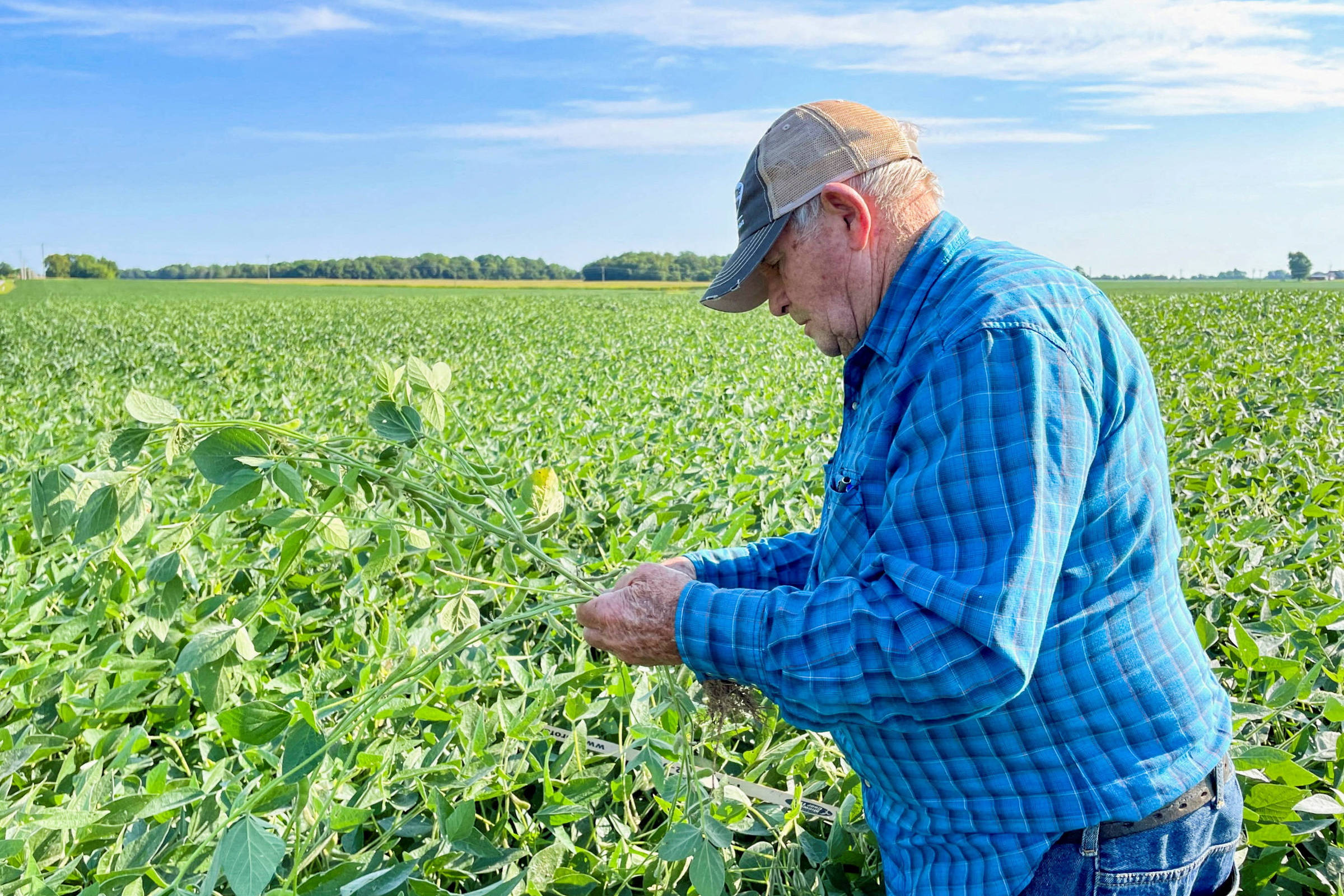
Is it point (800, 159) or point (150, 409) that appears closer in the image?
point (800, 159)

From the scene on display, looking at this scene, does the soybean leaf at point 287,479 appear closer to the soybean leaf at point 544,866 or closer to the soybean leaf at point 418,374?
the soybean leaf at point 418,374

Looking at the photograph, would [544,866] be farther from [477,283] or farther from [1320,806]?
[477,283]

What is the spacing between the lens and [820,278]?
1420 millimetres

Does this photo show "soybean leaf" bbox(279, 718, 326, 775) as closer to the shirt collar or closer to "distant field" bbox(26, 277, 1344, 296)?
the shirt collar

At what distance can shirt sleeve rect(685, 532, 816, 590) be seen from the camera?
5.59 ft

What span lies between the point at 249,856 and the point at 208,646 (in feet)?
1.25

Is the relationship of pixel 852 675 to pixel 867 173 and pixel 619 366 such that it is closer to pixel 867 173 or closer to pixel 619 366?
pixel 867 173

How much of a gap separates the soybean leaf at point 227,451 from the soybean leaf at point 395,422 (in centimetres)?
24

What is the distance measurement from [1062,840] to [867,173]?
3.14 feet

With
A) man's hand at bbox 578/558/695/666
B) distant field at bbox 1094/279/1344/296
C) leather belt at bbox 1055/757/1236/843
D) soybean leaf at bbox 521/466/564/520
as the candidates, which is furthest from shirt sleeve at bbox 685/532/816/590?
distant field at bbox 1094/279/1344/296

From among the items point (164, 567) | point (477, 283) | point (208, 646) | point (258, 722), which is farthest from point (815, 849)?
point (477, 283)

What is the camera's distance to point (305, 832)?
72.5 inches

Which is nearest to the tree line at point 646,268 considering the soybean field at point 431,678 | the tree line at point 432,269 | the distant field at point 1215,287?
the tree line at point 432,269

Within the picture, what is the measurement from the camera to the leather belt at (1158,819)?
1277mm
